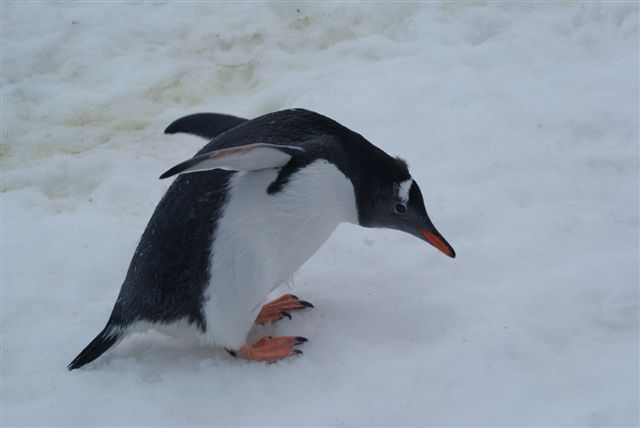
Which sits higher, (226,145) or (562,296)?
(226,145)

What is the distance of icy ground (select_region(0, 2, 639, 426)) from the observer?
6.36 ft

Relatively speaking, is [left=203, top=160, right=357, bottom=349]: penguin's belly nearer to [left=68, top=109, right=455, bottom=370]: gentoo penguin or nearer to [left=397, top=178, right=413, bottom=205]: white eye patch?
[left=68, top=109, right=455, bottom=370]: gentoo penguin

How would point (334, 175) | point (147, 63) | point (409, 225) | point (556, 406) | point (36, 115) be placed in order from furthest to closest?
point (147, 63) < point (36, 115) < point (409, 225) < point (334, 175) < point (556, 406)

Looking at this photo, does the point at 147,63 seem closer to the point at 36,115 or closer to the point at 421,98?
the point at 36,115

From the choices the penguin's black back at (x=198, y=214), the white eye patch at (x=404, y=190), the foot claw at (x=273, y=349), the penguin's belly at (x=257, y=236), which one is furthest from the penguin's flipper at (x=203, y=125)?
the foot claw at (x=273, y=349)

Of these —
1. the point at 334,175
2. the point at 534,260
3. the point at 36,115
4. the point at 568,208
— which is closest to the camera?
the point at 334,175

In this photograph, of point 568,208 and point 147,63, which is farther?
point 147,63

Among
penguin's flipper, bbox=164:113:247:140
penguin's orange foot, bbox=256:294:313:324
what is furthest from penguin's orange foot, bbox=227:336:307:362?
penguin's flipper, bbox=164:113:247:140

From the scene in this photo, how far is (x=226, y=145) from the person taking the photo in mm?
2023

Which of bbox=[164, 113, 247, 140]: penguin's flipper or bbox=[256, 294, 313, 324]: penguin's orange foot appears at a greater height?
bbox=[164, 113, 247, 140]: penguin's flipper

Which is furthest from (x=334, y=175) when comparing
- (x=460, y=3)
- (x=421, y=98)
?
(x=460, y=3)

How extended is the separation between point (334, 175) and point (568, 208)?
1.06 m

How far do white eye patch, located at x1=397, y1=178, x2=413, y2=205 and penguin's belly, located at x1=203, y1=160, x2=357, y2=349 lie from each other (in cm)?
19

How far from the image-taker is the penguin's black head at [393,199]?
6.95ft
